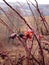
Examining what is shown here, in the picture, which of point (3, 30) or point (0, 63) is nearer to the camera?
point (0, 63)

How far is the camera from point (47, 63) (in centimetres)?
231

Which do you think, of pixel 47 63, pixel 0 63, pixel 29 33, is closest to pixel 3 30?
pixel 0 63

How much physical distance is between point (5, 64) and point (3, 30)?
628 cm

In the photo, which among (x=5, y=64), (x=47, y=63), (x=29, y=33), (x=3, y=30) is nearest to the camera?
(x=29, y=33)

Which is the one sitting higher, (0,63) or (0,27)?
(0,27)

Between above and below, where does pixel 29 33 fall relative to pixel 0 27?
below

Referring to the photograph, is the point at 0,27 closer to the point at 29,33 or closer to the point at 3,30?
the point at 3,30

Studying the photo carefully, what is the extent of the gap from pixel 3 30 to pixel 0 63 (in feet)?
20.0

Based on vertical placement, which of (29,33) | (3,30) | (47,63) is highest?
(3,30)

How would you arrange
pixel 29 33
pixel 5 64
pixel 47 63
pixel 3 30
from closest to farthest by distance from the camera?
pixel 29 33 → pixel 47 63 → pixel 5 64 → pixel 3 30

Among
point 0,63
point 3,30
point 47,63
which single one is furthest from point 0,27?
point 47,63

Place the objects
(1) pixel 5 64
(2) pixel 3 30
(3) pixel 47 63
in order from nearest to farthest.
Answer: (3) pixel 47 63 < (1) pixel 5 64 < (2) pixel 3 30

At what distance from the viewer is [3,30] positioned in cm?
982

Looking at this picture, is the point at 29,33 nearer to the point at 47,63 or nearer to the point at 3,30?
the point at 47,63
